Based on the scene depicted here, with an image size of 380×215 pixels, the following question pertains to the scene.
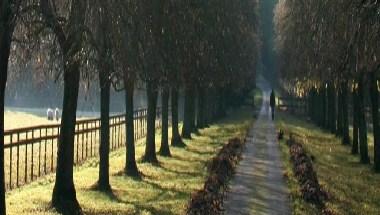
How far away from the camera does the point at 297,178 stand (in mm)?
17531

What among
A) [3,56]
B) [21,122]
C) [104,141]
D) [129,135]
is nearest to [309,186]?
[104,141]

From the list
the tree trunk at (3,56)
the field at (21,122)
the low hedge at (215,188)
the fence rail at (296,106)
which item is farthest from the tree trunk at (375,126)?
the fence rail at (296,106)

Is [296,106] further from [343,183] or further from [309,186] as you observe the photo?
[309,186]

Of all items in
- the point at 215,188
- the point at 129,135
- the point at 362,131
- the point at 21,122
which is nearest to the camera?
the point at 215,188

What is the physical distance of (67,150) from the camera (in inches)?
529

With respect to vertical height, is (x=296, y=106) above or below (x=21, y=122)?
above

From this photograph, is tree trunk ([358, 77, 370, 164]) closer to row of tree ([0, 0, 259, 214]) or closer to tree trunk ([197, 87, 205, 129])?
row of tree ([0, 0, 259, 214])

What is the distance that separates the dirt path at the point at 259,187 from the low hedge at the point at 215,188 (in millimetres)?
206

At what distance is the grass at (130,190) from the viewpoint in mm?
13055

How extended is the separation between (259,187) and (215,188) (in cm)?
197

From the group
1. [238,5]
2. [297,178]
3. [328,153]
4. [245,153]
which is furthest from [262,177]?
[238,5]

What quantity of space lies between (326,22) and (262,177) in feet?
17.8

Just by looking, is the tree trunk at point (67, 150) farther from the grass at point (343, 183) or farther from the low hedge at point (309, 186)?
the low hedge at point (309, 186)

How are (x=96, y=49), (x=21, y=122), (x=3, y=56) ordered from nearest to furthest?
(x=3, y=56)
(x=96, y=49)
(x=21, y=122)
